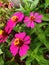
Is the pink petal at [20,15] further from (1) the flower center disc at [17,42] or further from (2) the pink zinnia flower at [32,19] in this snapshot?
(1) the flower center disc at [17,42]

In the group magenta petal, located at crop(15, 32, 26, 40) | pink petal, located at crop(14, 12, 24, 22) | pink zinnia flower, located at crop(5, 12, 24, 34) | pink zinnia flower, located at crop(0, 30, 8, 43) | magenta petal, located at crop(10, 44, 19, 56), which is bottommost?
magenta petal, located at crop(10, 44, 19, 56)

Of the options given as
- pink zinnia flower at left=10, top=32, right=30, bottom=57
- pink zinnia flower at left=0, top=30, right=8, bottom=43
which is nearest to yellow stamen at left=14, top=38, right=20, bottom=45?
pink zinnia flower at left=10, top=32, right=30, bottom=57

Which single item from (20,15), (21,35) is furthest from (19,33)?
(20,15)

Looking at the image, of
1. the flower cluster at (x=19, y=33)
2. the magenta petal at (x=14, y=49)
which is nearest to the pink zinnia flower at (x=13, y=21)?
the flower cluster at (x=19, y=33)

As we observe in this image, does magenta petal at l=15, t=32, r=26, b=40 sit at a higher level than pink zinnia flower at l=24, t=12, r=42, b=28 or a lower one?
lower

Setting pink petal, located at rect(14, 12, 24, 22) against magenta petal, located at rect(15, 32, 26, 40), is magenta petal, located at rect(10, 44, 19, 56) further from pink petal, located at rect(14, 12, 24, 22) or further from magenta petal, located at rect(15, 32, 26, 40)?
pink petal, located at rect(14, 12, 24, 22)

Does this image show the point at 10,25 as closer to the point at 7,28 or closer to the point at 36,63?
the point at 7,28
